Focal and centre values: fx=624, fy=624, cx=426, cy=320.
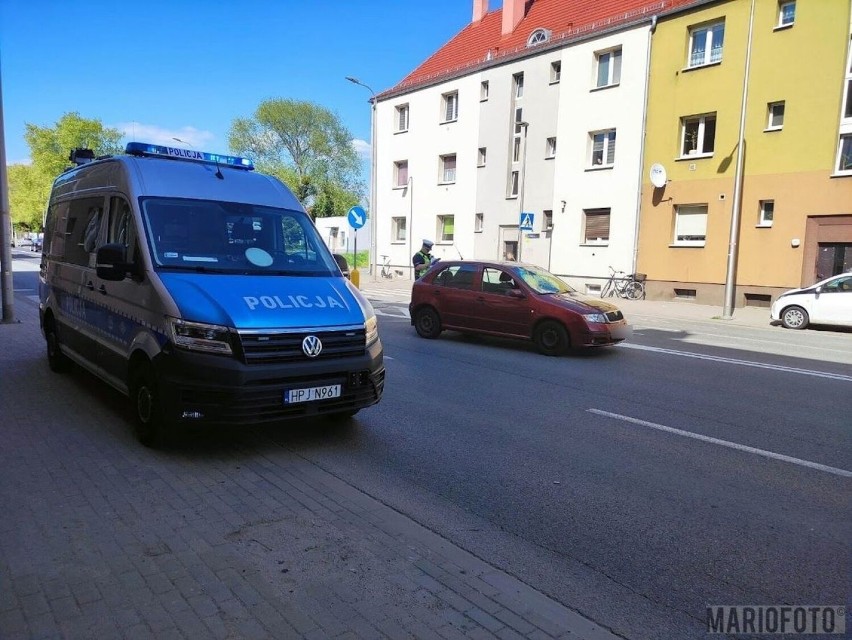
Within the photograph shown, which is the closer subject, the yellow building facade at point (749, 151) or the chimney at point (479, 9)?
the yellow building facade at point (749, 151)

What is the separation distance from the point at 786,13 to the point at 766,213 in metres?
6.29

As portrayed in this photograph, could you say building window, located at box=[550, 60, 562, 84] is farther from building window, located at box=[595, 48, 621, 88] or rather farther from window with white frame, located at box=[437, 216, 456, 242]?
window with white frame, located at box=[437, 216, 456, 242]

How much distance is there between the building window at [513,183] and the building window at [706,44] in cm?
873

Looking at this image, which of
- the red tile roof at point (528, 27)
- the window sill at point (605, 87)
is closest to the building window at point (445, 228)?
the red tile roof at point (528, 27)

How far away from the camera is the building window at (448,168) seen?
31734mm

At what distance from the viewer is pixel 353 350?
5.30 metres

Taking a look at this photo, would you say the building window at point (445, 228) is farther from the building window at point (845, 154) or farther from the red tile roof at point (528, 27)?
the building window at point (845, 154)

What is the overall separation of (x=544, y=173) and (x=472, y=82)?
22.2 feet

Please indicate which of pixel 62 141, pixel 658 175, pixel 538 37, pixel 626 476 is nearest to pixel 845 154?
pixel 658 175

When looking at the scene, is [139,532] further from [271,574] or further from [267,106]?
[267,106]

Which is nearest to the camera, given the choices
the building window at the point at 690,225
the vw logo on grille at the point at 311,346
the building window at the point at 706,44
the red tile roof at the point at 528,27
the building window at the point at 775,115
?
the vw logo on grille at the point at 311,346

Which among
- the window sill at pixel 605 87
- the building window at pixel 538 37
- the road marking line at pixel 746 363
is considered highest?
the building window at pixel 538 37

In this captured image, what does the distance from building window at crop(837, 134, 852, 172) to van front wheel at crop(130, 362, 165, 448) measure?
67.9 feet

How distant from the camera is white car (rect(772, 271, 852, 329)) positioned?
15.3 m
